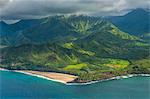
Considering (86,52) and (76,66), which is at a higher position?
(86,52)

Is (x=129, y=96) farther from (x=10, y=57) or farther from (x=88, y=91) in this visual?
(x=10, y=57)

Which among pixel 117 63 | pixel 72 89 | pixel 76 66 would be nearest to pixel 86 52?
pixel 117 63

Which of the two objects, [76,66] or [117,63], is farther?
[117,63]

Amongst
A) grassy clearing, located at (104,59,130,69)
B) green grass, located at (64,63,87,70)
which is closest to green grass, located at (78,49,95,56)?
grassy clearing, located at (104,59,130,69)

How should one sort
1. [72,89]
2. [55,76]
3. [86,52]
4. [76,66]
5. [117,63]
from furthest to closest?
[86,52] → [117,63] → [76,66] → [55,76] → [72,89]

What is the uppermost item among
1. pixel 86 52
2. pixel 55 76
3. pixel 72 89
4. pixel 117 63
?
pixel 72 89

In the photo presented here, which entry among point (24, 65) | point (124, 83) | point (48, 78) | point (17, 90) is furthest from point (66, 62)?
point (17, 90)

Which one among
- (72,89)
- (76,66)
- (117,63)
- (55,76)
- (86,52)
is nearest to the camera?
(72,89)

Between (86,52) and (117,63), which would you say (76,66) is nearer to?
(117,63)

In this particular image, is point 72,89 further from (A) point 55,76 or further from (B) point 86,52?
(B) point 86,52

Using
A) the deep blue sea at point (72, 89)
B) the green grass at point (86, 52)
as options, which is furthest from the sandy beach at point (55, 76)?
the green grass at point (86, 52)
